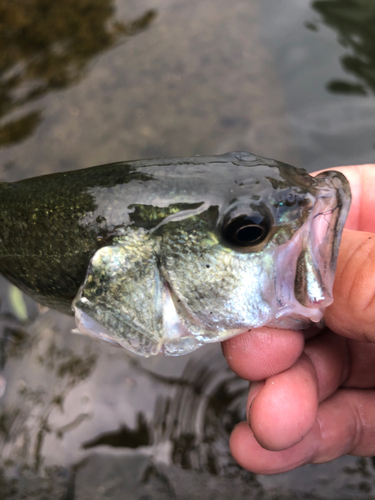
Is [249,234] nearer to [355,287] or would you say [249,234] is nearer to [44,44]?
[355,287]

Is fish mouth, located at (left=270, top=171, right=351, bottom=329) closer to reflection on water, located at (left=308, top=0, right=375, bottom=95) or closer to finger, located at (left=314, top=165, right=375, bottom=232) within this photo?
finger, located at (left=314, top=165, right=375, bottom=232)

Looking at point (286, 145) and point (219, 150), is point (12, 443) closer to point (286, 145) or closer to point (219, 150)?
point (219, 150)

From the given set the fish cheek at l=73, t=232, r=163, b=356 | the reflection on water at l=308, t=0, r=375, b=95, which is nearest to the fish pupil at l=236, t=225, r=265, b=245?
the fish cheek at l=73, t=232, r=163, b=356

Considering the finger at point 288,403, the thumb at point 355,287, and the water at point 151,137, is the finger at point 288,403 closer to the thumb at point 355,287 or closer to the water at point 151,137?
the thumb at point 355,287

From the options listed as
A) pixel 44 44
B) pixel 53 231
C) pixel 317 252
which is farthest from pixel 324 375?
pixel 44 44

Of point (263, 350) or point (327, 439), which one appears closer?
point (263, 350)

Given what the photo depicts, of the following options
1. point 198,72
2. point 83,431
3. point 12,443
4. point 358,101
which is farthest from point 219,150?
point 12,443

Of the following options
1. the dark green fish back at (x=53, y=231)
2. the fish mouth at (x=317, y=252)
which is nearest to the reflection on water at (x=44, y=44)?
the dark green fish back at (x=53, y=231)
